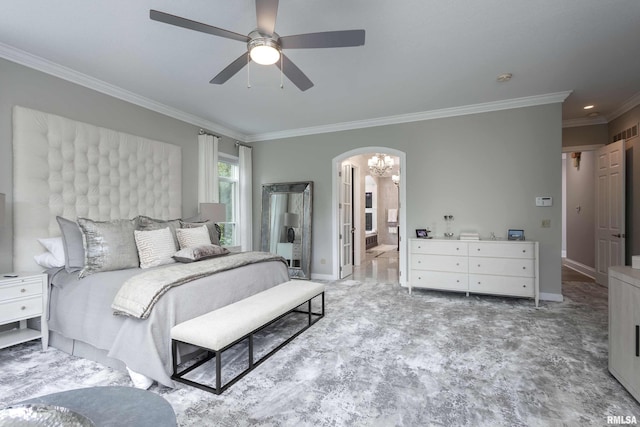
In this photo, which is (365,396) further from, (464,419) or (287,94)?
(287,94)

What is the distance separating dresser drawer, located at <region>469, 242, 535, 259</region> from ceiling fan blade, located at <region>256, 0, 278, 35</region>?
3.71 metres

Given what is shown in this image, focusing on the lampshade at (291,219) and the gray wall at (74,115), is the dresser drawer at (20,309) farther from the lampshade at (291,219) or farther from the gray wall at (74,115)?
the lampshade at (291,219)

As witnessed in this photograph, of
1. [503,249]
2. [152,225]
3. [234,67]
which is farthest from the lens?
[503,249]

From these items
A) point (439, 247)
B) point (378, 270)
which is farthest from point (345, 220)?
point (439, 247)

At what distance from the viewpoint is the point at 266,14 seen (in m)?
1.87

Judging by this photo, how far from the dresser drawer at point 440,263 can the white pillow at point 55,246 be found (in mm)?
4262

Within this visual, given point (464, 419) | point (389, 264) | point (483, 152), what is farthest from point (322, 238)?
point (464, 419)

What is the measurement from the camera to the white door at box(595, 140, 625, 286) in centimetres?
444

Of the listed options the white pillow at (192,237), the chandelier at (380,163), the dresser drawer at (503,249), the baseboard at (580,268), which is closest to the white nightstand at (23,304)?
the white pillow at (192,237)

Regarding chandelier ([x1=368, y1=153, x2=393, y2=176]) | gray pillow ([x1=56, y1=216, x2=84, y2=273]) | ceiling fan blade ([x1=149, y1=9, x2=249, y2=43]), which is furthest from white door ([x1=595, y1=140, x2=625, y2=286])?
gray pillow ([x1=56, y1=216, x2=84, y2=273])

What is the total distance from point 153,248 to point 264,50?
224cm

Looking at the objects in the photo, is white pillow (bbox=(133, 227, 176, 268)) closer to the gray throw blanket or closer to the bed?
the bed

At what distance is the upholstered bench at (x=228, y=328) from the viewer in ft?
6.55

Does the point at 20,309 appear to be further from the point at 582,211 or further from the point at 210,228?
the point at 582,211
